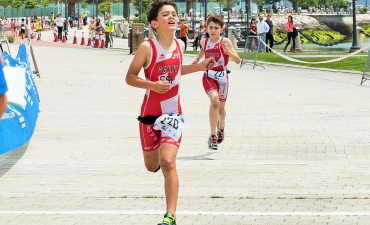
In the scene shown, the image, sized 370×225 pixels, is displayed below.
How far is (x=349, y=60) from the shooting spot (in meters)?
33.8

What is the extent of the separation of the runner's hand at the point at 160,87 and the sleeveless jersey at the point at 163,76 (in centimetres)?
35

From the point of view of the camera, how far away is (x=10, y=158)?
1184 centimetres

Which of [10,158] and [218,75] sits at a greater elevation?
[218,75]

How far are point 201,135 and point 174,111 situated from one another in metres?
5.97

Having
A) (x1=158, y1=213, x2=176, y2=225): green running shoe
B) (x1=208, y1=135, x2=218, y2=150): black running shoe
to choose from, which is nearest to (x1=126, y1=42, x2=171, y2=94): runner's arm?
(x1=158, y1=213, x2=176, y2=225): green running shoe

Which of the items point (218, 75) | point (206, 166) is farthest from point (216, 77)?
point (206, 166)

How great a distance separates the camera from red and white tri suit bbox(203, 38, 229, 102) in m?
12.5

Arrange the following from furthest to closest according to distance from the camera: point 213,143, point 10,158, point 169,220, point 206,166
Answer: point 213,143 < point 10,158 < point 206,166 < point 169,220

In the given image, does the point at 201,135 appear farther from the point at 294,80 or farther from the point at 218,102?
the point at 294,80

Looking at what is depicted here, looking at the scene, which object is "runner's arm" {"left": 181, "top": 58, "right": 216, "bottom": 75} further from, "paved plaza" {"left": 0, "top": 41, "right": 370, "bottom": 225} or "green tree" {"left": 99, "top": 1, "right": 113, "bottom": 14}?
"green tree" {"left": 99, "top": 1, "right": 113, "bottom": 14}

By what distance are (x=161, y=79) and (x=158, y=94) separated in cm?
14

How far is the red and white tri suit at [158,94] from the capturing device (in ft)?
26.0

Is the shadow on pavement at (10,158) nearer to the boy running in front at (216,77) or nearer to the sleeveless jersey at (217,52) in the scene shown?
the boy running in front at (216,77)

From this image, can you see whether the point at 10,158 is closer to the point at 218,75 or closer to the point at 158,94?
the point at 218,75
